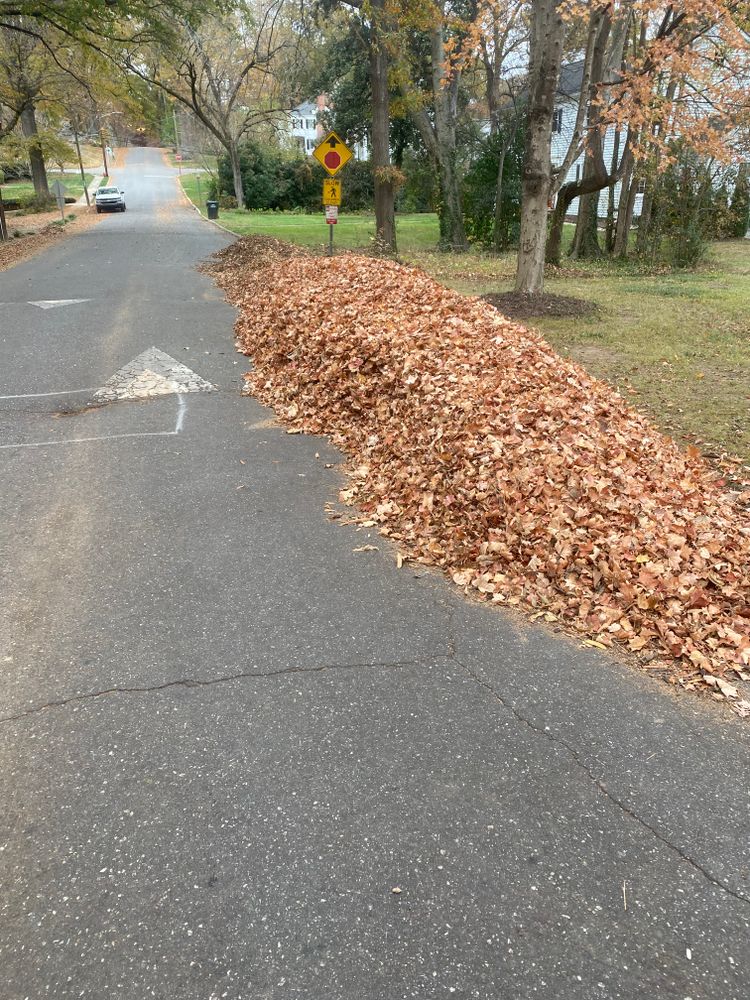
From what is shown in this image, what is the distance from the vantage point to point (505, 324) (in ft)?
26.7

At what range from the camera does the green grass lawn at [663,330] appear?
23.8 feet

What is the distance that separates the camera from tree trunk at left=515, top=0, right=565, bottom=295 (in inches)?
441

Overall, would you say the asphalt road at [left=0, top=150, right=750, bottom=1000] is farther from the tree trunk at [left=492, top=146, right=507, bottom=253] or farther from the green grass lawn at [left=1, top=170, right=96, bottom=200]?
the green grass lawn at [left=1, top=170, right=96, bottom=200]

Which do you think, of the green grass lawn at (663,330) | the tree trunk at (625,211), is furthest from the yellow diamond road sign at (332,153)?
the tree trunk at (625,211)

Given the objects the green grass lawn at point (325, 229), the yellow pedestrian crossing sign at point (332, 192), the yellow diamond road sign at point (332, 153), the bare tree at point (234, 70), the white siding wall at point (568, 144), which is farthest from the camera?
the bare tree at point (234, 70)

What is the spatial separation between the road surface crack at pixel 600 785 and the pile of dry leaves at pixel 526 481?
729mm

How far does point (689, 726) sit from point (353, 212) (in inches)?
1711

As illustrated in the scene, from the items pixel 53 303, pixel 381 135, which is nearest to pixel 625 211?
pixel 381 135

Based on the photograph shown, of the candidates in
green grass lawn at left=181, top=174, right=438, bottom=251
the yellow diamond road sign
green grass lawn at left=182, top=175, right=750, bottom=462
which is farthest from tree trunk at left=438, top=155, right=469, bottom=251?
the yellow diamond road sign

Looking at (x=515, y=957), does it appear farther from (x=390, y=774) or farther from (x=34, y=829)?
(x=34, y=829)

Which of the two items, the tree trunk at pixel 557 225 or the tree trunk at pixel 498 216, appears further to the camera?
the tree trunk at pixel 498 216

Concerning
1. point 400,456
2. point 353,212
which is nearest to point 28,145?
point 353,212

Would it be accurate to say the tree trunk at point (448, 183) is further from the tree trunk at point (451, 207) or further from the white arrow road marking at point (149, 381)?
the white arrow road marking at point (149, 381)

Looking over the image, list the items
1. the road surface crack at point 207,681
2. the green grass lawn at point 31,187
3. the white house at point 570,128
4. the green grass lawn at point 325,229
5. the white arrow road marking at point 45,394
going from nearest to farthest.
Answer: the road surface crack at point 207,681, the white arrow road marking at point 45,394, the green grass lawn at point 325,229, the white house at point 570,128, the green grass lawn at point 31,187
